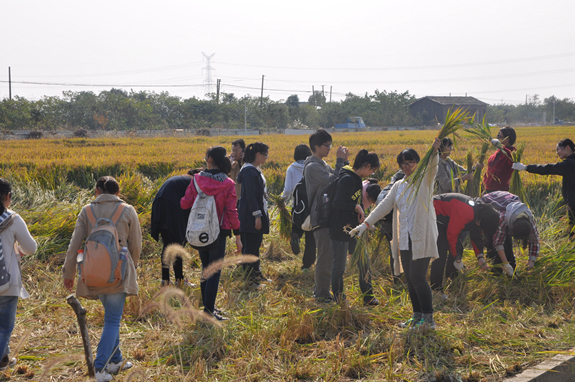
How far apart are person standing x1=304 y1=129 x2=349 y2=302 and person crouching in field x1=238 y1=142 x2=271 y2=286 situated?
618 mm

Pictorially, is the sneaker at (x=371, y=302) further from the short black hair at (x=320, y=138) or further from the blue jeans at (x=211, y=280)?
the short black hair at (x=320, y=138)

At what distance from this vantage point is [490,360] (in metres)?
3.14

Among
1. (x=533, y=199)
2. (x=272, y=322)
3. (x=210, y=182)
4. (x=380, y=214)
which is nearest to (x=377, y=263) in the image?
(x=380, y=214)

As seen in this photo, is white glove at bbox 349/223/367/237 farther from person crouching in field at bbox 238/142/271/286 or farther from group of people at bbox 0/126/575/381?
person crouching in field at bbox 238/142/271/286

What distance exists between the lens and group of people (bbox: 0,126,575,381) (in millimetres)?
2980

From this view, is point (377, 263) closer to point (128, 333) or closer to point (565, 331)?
point (565, 331)

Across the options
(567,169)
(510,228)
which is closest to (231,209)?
(510,228)

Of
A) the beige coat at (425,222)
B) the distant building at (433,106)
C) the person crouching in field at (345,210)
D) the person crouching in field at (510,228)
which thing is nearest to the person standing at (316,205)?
the person crouching in field at (345,210)

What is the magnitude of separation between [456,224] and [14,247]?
376cm

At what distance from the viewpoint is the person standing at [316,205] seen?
14.1 ft

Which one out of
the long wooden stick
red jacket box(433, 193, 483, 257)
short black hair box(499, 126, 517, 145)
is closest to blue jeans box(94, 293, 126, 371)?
the long wooden stick

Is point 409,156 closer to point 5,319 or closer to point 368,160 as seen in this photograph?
point 368,160

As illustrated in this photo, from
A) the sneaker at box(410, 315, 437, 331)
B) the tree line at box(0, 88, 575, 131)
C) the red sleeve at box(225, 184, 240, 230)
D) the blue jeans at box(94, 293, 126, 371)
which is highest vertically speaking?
the tree line at box(0, 88, 575, 131)

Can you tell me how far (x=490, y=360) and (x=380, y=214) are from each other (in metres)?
1.38
